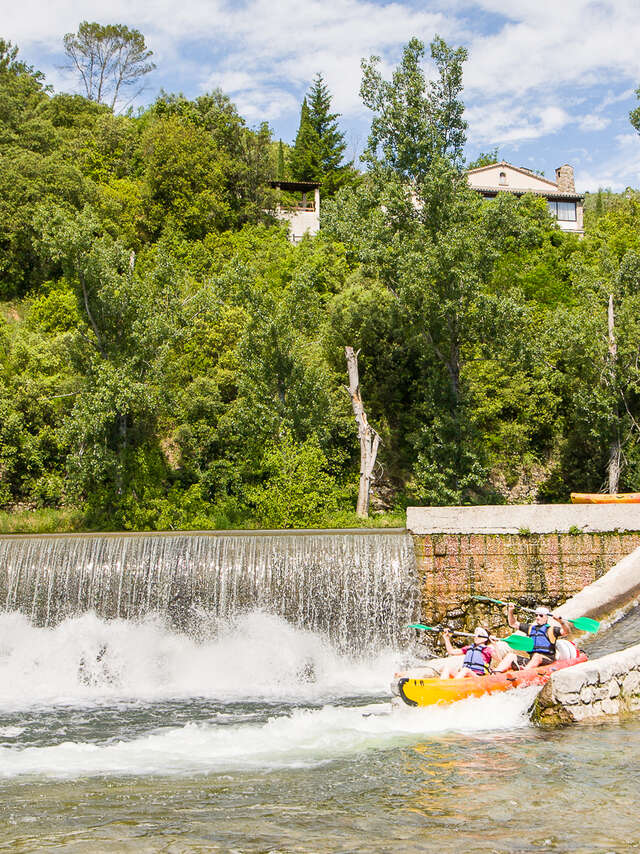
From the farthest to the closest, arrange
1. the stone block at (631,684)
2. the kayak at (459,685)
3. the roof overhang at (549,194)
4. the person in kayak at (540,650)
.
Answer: the roof overhang at (549,194), the person in kayak at (540,650), the kayak at (459,685), the stone block at (631,684)

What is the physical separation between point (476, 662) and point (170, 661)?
20.0ft

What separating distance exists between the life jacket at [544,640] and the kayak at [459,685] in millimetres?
369

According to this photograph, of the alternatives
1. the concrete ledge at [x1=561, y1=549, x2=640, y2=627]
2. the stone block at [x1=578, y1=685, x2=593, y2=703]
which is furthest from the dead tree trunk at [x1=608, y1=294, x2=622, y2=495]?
the stone block at [x1=578, y1=685, x2=593, y2=703]

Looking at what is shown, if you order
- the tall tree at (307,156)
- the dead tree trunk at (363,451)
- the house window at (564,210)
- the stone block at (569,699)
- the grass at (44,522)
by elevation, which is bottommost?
the stone block at (569,699)

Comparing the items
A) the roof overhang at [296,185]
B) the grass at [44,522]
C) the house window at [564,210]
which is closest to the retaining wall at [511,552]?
the grass at [44,522]

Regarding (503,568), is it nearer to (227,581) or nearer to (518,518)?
(518,518)

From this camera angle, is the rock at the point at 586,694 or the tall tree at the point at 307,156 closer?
the rock at the point at 586,694

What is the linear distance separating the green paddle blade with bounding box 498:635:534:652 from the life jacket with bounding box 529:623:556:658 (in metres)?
0.10

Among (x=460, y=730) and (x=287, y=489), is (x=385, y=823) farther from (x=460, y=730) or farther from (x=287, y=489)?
(x=287, y=489)

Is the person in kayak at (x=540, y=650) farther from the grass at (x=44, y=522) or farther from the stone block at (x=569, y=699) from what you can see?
the grass at (x=44, y=522)

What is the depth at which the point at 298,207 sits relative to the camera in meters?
48.2

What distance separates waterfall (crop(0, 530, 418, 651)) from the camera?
1559cm

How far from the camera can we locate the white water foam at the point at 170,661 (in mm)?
14250

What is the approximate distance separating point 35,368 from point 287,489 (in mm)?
10397
